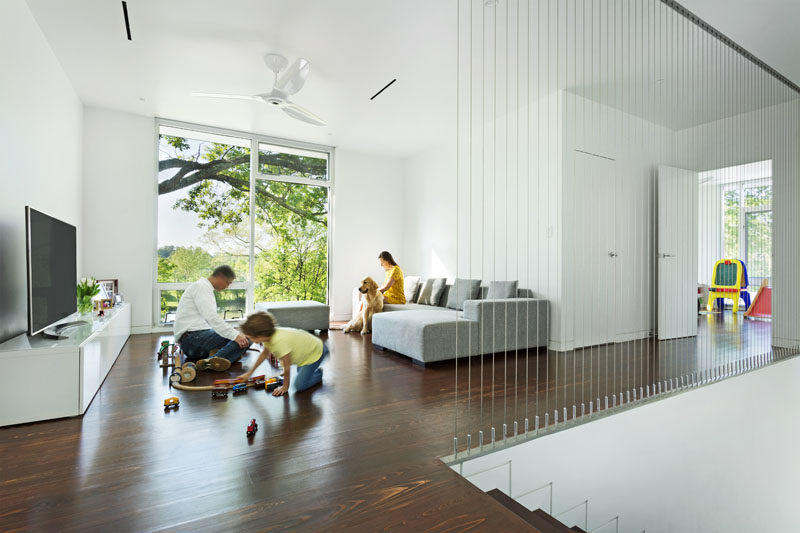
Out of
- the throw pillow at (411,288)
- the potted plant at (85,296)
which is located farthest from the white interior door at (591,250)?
the potted plant at (85,296)

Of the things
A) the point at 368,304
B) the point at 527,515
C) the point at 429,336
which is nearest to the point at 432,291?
the point at 368,304

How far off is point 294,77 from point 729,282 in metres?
8.24

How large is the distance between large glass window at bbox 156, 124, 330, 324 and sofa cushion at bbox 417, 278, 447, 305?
1.64 metres

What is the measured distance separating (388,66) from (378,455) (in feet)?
10.9

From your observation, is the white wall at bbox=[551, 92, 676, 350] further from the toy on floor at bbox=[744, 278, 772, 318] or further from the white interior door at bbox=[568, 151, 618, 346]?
the toy on floor at bbox=[744, 278, 772, 318]

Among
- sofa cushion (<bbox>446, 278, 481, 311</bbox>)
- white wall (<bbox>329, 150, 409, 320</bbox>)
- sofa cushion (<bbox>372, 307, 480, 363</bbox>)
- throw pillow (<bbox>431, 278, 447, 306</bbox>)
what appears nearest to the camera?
sofa cushion (<bbox>372, 307, 480, 363</bbox>)

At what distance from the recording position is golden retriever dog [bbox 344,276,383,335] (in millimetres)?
5094

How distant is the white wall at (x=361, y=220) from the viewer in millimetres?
6324

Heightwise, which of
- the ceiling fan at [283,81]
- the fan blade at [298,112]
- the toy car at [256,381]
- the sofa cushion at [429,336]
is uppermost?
the ceiling fan at [283,81]

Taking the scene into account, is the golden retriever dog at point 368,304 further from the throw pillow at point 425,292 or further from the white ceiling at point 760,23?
the white ceiling at point 760,23

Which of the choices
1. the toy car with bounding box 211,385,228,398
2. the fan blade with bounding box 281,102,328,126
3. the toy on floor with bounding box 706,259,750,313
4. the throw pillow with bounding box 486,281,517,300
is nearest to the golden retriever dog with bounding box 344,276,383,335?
the throw pillow with bounding box 486,281,517,300

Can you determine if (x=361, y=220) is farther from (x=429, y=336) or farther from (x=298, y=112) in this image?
(x=429, y=336)

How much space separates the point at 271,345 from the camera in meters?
2.61

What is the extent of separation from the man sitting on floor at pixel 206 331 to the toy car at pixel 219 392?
24.1 inches
